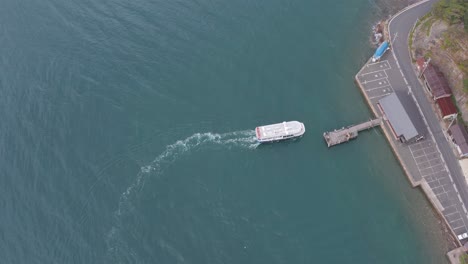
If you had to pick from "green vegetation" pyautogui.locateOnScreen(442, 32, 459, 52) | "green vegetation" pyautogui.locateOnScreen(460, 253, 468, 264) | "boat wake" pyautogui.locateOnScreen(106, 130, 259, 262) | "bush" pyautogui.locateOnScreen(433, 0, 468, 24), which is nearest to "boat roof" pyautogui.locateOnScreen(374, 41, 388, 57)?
"green vegetation" pyautogui.locateOnScreen(442, 32, 459, 52)

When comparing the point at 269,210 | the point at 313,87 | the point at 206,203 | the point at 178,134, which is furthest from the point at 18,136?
the point at 313,87

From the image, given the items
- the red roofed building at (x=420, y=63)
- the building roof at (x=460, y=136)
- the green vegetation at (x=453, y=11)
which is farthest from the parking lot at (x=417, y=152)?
the green vegetation at (x=453, y=11)

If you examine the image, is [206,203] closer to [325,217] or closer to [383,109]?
[325,217]

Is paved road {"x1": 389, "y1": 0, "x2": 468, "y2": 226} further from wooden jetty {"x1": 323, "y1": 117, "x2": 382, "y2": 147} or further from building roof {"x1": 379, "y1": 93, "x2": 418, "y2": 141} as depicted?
wooden jetty {"x1": 323, "y1": 117, "x2": 382, "y2": 147}

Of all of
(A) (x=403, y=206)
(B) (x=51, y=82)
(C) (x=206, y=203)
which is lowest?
(A) (x=403, y=206)

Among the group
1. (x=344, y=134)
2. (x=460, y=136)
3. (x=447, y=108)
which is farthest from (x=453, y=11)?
(x=344, y=134)
